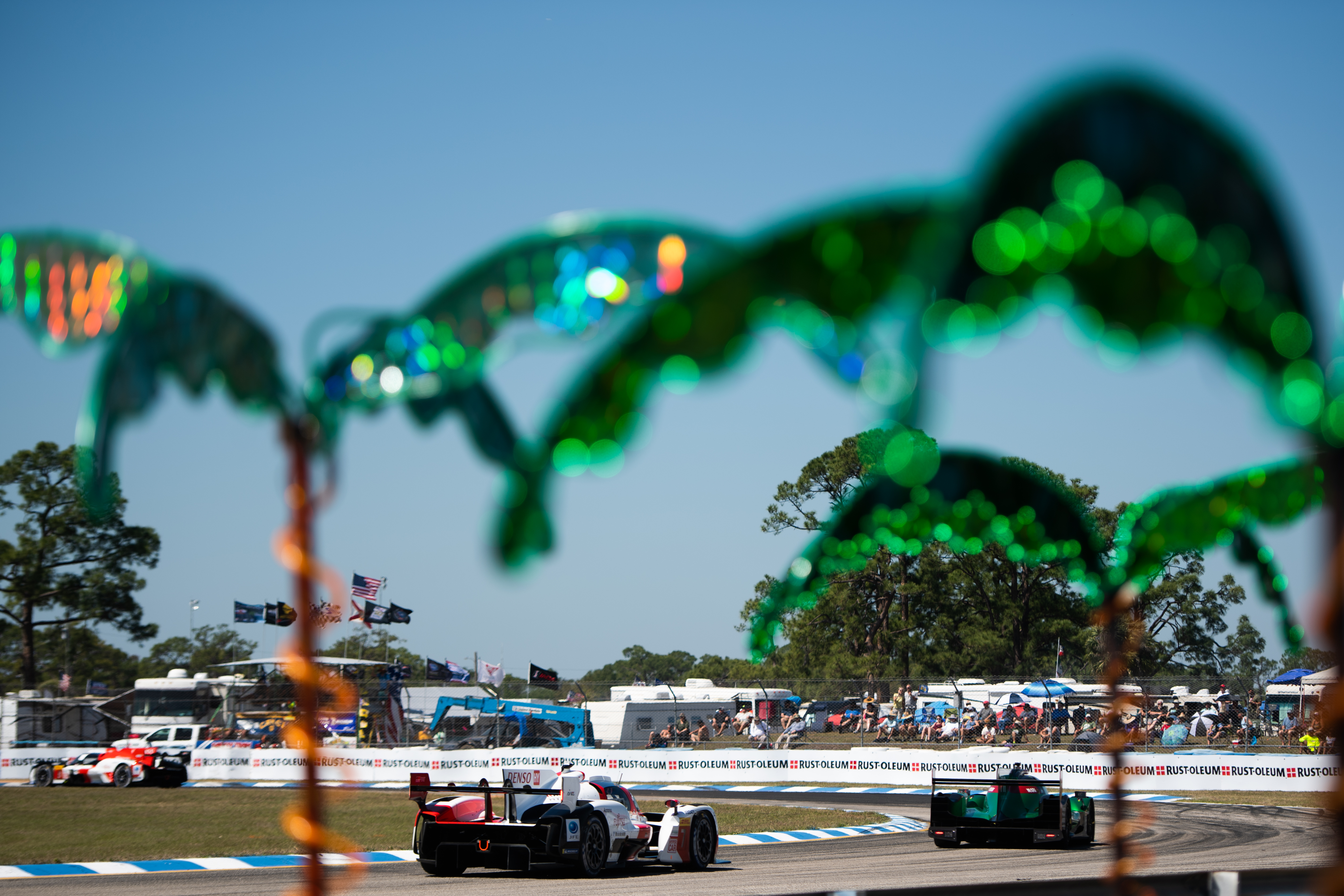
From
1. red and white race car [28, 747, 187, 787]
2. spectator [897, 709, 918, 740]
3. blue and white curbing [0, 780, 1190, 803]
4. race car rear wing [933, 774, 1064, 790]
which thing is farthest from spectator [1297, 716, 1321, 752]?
red and white race car [28, 747, 187, 787]

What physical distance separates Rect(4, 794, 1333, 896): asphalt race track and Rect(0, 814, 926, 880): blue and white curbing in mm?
392

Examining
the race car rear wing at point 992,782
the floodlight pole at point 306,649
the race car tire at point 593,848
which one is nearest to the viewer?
the floodlight pole at point 306,649

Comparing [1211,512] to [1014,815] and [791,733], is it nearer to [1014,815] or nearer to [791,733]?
[1014,815]

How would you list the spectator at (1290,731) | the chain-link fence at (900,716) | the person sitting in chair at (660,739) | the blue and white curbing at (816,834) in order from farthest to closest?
the person sitting in chair at (660,739)
the chain-link fence at (900,716)
the spectator at (1290,731)
the blue and white curbing at (816,834)

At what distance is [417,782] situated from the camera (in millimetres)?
12688

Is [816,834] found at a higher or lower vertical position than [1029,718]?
lower

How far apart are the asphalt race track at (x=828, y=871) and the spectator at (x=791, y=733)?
45.0 ft

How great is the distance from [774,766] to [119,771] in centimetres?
1709

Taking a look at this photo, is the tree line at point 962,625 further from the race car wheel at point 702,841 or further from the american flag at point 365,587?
the race car wheel at point 702,841

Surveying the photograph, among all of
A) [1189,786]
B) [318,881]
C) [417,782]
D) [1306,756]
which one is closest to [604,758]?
[1189,786]

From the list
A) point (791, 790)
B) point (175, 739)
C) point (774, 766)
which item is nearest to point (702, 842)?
point (791, 790)

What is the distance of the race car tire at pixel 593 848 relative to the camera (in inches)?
515

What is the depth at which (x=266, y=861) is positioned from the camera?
15.5 m

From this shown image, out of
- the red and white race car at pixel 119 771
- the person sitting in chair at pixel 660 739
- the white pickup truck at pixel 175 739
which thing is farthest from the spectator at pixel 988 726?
the white pickup truck at pixel 175 739
